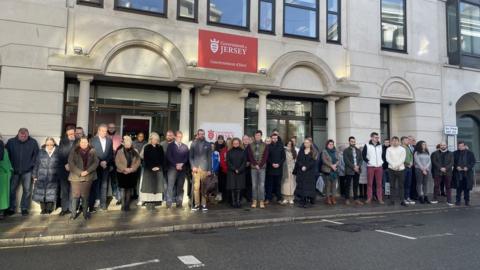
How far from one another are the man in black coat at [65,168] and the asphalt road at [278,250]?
2741mm

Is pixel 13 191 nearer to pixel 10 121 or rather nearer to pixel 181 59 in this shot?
pixel 10 121

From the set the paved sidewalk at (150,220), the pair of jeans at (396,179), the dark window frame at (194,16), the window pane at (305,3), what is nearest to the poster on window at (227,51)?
the dark window frame at (194,16)

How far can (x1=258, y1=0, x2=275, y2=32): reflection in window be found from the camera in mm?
12750

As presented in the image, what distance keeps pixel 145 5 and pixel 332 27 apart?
6.66 metres

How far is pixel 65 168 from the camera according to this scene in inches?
354

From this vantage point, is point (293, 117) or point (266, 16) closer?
point (266, 16)

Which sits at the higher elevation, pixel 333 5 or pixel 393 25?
pixel 333 5

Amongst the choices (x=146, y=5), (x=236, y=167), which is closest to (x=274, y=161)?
(x=236, y=167)

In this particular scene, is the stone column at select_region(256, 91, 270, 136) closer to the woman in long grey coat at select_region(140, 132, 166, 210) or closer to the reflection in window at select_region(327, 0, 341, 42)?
the reflection in window at select_region(327, 0, 341, 42)

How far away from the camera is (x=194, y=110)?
39.8ft

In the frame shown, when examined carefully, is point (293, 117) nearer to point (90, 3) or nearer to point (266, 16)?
point (266, 16)

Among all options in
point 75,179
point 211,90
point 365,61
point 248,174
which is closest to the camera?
point 75,179

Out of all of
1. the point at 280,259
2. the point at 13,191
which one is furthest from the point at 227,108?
the point at 280,259

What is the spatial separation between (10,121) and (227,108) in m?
5.94
